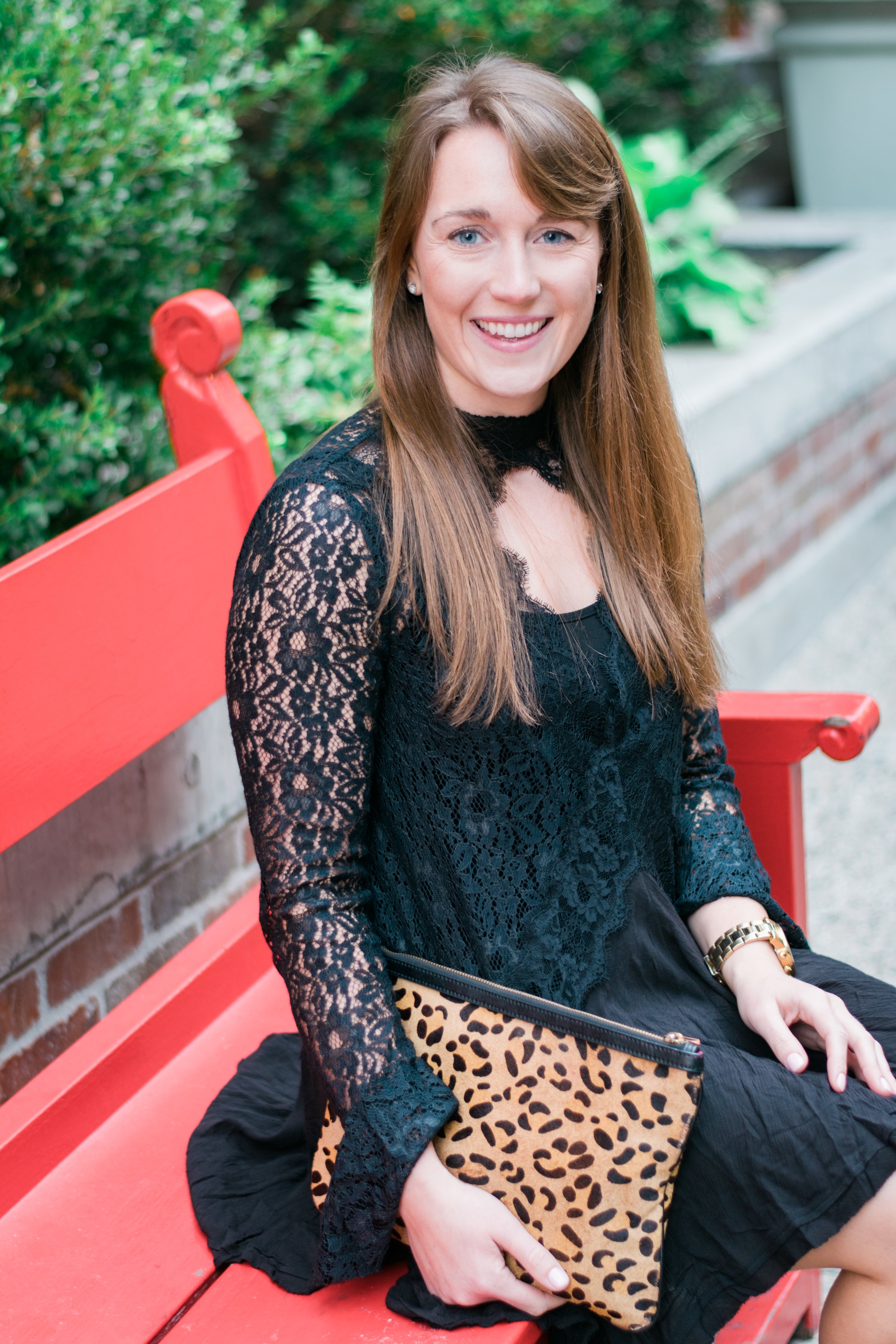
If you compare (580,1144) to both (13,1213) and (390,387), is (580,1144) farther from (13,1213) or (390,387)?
(390,387)

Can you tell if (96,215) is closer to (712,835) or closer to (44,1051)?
(44,1051)

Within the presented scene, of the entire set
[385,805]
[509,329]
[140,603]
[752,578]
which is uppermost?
[509,329]

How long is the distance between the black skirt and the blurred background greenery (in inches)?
34.3

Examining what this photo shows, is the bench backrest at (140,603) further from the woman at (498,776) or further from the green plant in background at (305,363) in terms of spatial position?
the green plant in background at (305,363)

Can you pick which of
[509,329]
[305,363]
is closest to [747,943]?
[509,329]

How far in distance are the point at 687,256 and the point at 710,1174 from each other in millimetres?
3551

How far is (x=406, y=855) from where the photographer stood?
1632 millimetres

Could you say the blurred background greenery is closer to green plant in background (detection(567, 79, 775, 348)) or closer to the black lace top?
green plant in background (detection(567, 79, 775, 348))

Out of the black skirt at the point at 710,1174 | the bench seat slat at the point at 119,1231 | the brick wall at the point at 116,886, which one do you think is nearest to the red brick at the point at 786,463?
the brick wall at the point at 116,886

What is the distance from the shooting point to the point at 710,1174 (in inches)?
58.1

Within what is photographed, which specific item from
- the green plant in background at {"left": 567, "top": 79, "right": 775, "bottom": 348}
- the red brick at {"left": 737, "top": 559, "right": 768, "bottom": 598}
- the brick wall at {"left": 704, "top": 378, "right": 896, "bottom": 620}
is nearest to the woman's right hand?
the brick wall at {"left": 704, "top": 378, "right": 896, "bottom": 620}

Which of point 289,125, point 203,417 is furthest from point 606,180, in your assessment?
point 289,125

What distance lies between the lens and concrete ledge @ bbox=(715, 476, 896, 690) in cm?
415

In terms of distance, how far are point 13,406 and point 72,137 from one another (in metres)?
0.52
